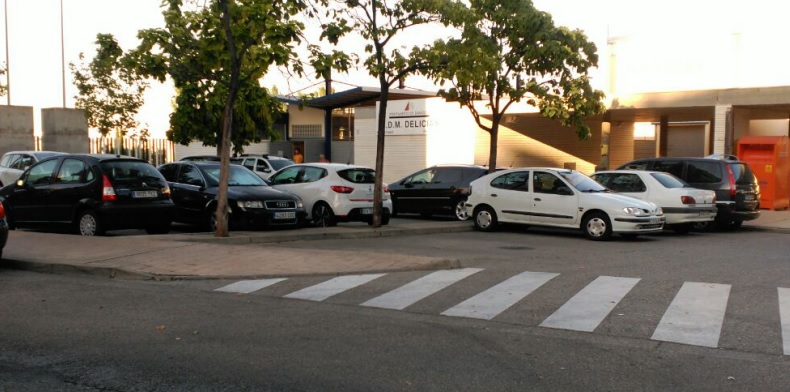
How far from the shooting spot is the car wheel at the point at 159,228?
46.0ft

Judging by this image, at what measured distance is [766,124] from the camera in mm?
34469

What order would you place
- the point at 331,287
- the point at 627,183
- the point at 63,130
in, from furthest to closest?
the point at 63,130 → the point at 627,183 → the point at 331,287

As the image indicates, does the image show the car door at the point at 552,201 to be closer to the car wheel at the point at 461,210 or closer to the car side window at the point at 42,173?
the car wheel at the point at 461,210

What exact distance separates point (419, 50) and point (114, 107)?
2757 cm

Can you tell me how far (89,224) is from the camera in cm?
1355

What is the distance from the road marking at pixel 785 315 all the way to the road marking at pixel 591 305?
1.61m

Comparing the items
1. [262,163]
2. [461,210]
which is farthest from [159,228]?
[262,163]

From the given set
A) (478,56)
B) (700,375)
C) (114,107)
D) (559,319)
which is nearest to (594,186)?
(478,56)

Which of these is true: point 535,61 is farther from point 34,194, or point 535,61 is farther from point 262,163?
point 34,194

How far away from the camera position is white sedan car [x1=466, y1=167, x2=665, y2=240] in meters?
15.4

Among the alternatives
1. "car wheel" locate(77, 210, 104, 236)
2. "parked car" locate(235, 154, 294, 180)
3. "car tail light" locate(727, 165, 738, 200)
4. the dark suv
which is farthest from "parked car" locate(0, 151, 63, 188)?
"car tail light" locate(727, 165, 738, 200)

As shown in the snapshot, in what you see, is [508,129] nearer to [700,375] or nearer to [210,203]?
[210,203]

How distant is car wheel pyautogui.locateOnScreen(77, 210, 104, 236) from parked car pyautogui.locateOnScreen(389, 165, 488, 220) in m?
9.03

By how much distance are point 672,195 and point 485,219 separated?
4086mm
